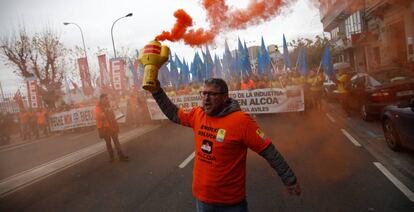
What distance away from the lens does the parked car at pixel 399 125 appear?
6265 millimetres

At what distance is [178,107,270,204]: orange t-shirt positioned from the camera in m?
2.74

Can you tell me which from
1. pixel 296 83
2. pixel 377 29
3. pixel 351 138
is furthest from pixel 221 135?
pixel 377 29

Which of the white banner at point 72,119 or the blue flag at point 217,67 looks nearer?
the white banner at point 72,119

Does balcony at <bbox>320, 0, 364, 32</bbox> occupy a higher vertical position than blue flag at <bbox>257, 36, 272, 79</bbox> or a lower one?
higher

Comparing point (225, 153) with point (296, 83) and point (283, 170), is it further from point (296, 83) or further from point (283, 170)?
point (296, 83)

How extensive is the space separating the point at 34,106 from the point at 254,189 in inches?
806

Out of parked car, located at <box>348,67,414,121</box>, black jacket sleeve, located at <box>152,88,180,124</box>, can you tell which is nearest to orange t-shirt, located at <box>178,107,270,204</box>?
black jacket sleeve, located at <box>152,88,180,124</box>

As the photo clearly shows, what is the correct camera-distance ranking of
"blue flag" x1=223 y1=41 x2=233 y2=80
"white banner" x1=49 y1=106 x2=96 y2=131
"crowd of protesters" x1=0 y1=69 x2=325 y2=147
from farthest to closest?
"blue flag" x1=223 y1=41 x2=233 y2=80, "white banner" x1=49 y1=106 x2=96 y2=131, "crowd of protesters" x1=0 y1=69 x2=325 y2=147

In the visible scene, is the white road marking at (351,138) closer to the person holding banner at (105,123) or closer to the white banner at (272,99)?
the white banner at (272,99)

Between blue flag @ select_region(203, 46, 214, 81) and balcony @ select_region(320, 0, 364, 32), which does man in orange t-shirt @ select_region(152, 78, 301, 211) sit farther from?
balcony @ select_region(320, 0, 364, 32)

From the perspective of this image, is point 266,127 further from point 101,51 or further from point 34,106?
point 101,51

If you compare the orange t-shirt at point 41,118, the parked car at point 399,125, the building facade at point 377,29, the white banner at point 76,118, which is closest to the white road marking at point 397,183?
the parked car at point 399,125

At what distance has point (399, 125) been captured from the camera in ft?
22.1

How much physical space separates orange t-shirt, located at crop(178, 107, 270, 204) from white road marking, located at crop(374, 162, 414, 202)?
3022 millimetres
